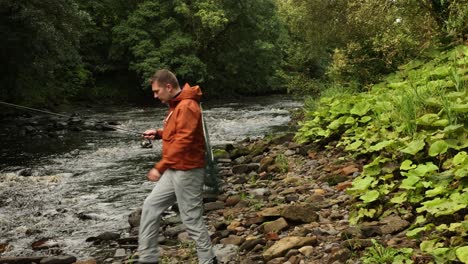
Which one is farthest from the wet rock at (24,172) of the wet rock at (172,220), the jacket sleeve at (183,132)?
the jacket sleeve at (183,132)

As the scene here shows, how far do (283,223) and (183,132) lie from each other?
2.00 meters

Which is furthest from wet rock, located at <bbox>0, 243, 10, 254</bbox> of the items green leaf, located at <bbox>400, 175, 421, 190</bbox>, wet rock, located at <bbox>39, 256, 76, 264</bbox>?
green leaf, located at <bbox>400, 175, 421, 190</bbox>

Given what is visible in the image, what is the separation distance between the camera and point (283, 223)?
5.66 meters

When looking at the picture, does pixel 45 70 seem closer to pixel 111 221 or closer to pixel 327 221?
pixel 111 221

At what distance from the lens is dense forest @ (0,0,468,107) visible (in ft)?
44.9

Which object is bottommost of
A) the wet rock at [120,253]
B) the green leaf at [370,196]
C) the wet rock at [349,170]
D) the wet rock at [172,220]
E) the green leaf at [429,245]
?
the wet rock at [120,253]

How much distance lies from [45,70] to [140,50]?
44.7ft

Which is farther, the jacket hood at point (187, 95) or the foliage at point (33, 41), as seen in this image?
the foliage at point (33, 41)

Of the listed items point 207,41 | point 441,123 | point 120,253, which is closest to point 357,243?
point 441,123

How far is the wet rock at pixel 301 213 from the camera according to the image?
5.62 meters

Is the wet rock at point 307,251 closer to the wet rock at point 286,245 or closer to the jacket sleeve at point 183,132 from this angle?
the wet rock at point 286,245

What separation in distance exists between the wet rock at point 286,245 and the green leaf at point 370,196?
0.76 m

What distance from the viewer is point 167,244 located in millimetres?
6391

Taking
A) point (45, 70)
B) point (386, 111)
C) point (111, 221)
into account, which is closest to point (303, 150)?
point (386, 111)
